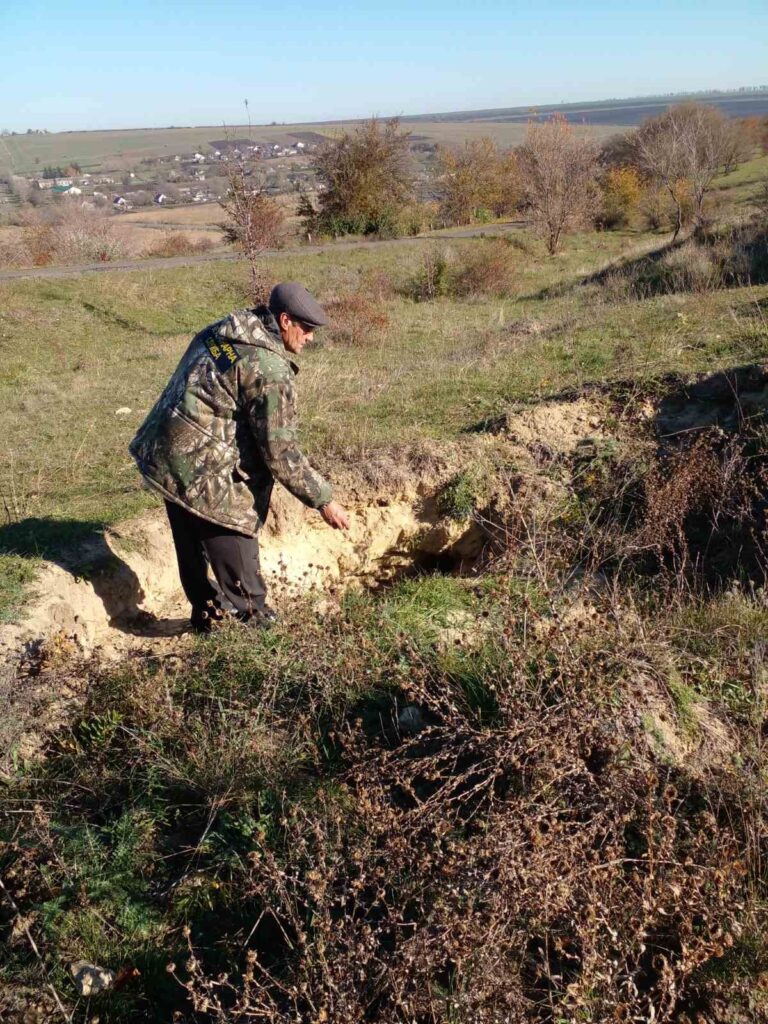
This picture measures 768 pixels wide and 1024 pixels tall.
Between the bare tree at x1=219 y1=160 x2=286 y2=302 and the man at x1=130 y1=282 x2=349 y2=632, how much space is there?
11.8 metres

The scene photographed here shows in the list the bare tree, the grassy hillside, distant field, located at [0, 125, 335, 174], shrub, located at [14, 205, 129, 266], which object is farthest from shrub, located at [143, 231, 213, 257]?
distant field, located at [0, 125, 335, 174]

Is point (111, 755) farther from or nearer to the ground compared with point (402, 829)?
nearer to the ground

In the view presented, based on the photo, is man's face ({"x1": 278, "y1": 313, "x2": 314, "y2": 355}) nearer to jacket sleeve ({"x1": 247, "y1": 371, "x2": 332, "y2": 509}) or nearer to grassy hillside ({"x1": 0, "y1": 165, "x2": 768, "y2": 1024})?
jacket sleeve ({"x1": 247, "y1": 371, "x2": 332, "y2": 509})

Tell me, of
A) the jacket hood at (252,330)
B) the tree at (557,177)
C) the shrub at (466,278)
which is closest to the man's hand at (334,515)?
the jacket hood at (252,330)

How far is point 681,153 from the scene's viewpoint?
2491 cm

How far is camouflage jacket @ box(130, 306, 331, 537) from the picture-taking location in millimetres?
3486

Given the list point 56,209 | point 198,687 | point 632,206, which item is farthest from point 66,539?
point 56,209

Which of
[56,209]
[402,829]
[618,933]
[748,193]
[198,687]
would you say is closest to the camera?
[618,933]

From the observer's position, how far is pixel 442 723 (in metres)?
3.14

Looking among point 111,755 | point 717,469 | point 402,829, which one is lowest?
point 111,755

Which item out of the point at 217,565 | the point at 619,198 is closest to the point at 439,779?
the point at 217,565

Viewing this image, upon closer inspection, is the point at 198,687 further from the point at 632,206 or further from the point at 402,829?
the point at 632,206

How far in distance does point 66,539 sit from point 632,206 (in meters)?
31.1

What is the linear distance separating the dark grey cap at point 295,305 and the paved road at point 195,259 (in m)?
17.2
